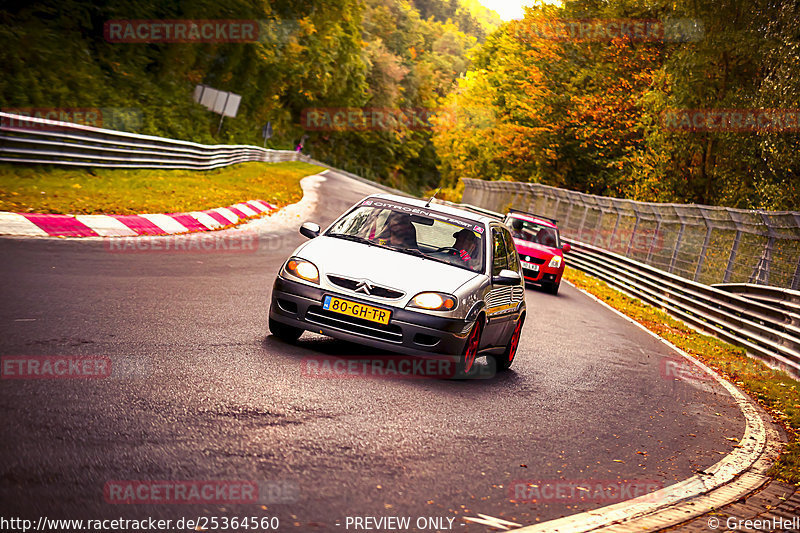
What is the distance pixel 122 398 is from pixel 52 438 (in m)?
A: 0.98

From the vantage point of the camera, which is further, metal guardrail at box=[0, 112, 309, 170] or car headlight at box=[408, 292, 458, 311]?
metal guardrail at box=[0, 112, 309, 170]

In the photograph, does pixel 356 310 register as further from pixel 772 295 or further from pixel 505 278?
pixel 772 295

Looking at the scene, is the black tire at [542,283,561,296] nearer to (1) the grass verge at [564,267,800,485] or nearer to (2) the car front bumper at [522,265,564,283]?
(2) the car front bumper at [522,265,564,283]

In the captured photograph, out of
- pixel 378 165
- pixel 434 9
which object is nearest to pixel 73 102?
pixel 378 165

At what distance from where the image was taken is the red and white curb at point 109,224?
12.4 metres

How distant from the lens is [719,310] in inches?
680

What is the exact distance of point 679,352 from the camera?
14523 millimetres

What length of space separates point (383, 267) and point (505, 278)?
1435mm

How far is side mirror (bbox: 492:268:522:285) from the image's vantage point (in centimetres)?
882

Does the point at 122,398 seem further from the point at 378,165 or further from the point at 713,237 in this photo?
the point at 378,165

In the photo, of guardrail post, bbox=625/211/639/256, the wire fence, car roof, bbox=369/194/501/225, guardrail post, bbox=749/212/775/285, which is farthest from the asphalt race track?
guardrail post, bbox=625/211/639/256

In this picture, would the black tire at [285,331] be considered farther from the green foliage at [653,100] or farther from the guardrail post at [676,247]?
the green foliage at [653,100]

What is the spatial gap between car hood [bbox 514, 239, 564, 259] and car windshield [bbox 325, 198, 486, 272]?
11.0 m

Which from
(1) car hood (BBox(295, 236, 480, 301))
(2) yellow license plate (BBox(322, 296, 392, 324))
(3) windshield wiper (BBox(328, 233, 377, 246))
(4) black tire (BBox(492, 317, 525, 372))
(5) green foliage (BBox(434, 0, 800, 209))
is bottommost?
(4) black tire (BBox(492, 317, 525, 372))
